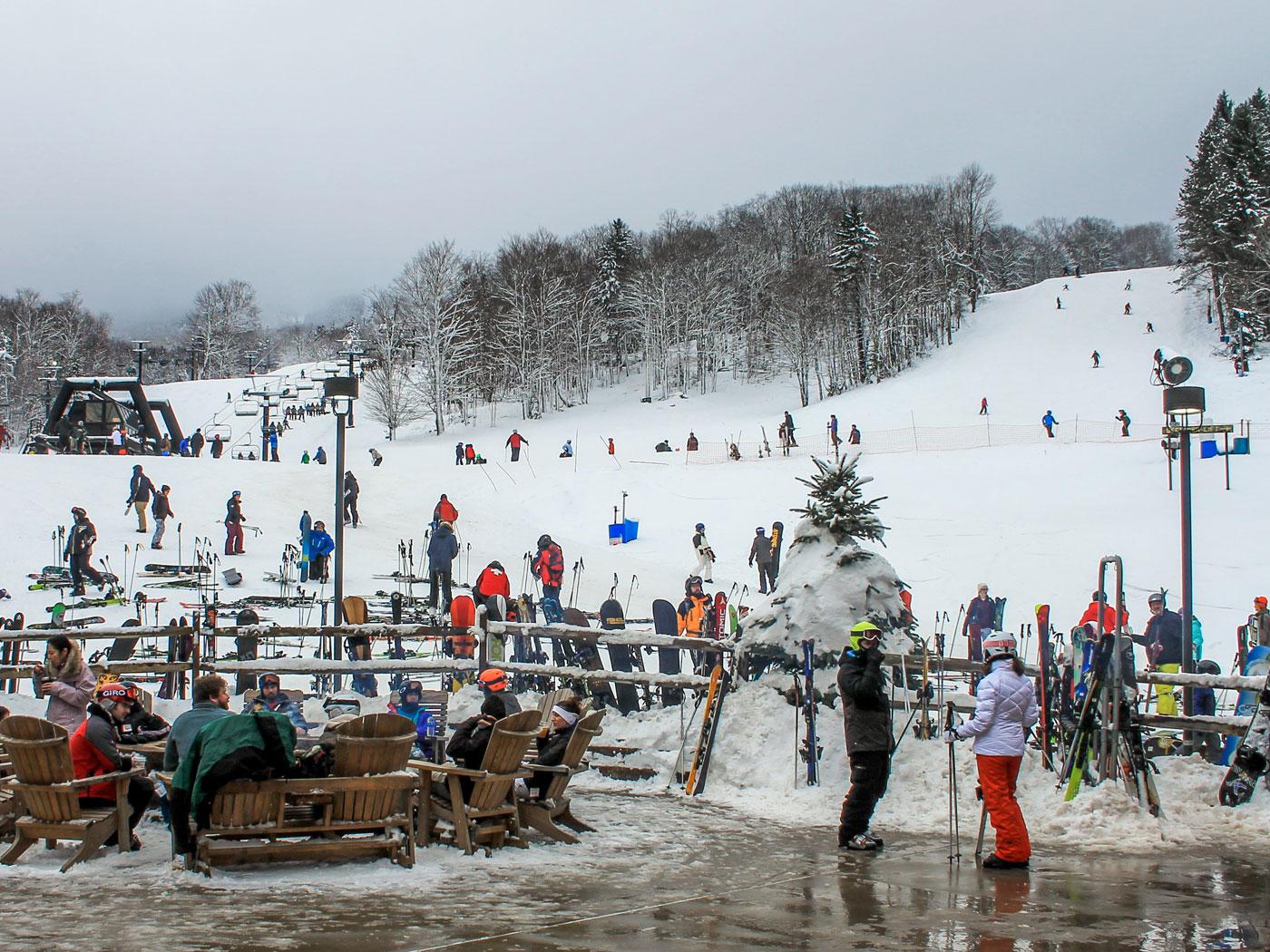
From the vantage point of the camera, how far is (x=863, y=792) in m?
7.34

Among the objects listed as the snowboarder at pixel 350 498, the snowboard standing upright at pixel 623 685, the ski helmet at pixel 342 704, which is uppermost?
the snowboarder at pixel 350 498

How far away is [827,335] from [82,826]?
66646 millimetres

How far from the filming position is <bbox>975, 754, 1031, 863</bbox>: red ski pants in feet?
22.0

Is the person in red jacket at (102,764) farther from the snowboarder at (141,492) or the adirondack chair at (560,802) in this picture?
the snowboarder at (141,492)

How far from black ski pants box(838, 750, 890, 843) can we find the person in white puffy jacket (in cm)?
55

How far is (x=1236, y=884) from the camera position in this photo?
6.31 m

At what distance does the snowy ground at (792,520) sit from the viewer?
8.57m

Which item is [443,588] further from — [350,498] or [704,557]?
[350,498]

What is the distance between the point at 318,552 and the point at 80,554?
4672 millimetres

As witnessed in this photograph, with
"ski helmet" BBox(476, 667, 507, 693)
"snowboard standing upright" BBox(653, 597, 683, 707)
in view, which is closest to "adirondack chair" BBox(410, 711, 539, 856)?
"ski helmet" BBox(476, 667, 507, 693)

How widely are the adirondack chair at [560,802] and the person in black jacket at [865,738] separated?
1758 millimetres

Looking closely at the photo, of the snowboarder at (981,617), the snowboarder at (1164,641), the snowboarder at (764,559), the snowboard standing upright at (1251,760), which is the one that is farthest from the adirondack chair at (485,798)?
the snowboarder at (764,559)

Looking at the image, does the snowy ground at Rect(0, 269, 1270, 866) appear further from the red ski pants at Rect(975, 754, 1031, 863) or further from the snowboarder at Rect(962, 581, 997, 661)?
the snowboarder at Rect(962, 581, 997, 661)

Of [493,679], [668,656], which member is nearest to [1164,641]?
[668,656]
